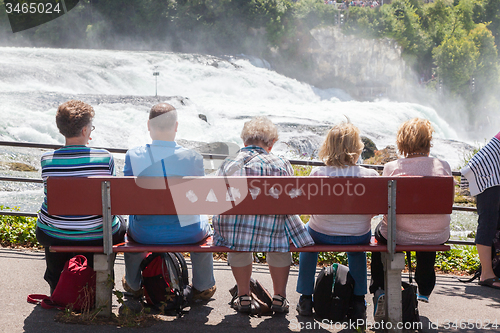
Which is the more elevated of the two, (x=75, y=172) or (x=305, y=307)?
(x=75, y=172)

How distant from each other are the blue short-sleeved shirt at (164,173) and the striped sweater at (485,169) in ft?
7.47

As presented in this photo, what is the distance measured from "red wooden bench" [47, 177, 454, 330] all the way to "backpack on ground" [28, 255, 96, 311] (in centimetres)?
22

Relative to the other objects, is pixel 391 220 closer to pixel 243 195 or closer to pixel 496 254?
pixel 243 195

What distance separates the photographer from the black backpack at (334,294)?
2869 mm

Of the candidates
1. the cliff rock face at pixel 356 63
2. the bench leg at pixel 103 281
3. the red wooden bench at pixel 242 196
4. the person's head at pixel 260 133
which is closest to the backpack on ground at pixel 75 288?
the bench leg at pixel 103 281

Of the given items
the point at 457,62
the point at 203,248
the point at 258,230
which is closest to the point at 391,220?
the point at 258,230

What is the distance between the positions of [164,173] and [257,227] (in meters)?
0.67

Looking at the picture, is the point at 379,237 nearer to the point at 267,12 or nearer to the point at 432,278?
the point at 432,278

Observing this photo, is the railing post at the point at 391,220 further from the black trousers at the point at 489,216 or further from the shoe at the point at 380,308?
the black trousers at the point at 489,216

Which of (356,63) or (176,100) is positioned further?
(356,63)

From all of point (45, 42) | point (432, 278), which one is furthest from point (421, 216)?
point (45, 42)

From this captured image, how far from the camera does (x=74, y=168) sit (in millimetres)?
2879

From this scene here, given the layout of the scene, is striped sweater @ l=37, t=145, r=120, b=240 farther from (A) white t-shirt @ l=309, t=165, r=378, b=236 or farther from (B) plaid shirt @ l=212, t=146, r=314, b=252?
(A) white t-shirt @ l=309, t=165, r=378, b=236

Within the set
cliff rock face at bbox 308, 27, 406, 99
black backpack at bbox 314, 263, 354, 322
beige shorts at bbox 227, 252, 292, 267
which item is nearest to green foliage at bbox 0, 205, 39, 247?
beige shorts at bbox 227, 252, 292, 267
